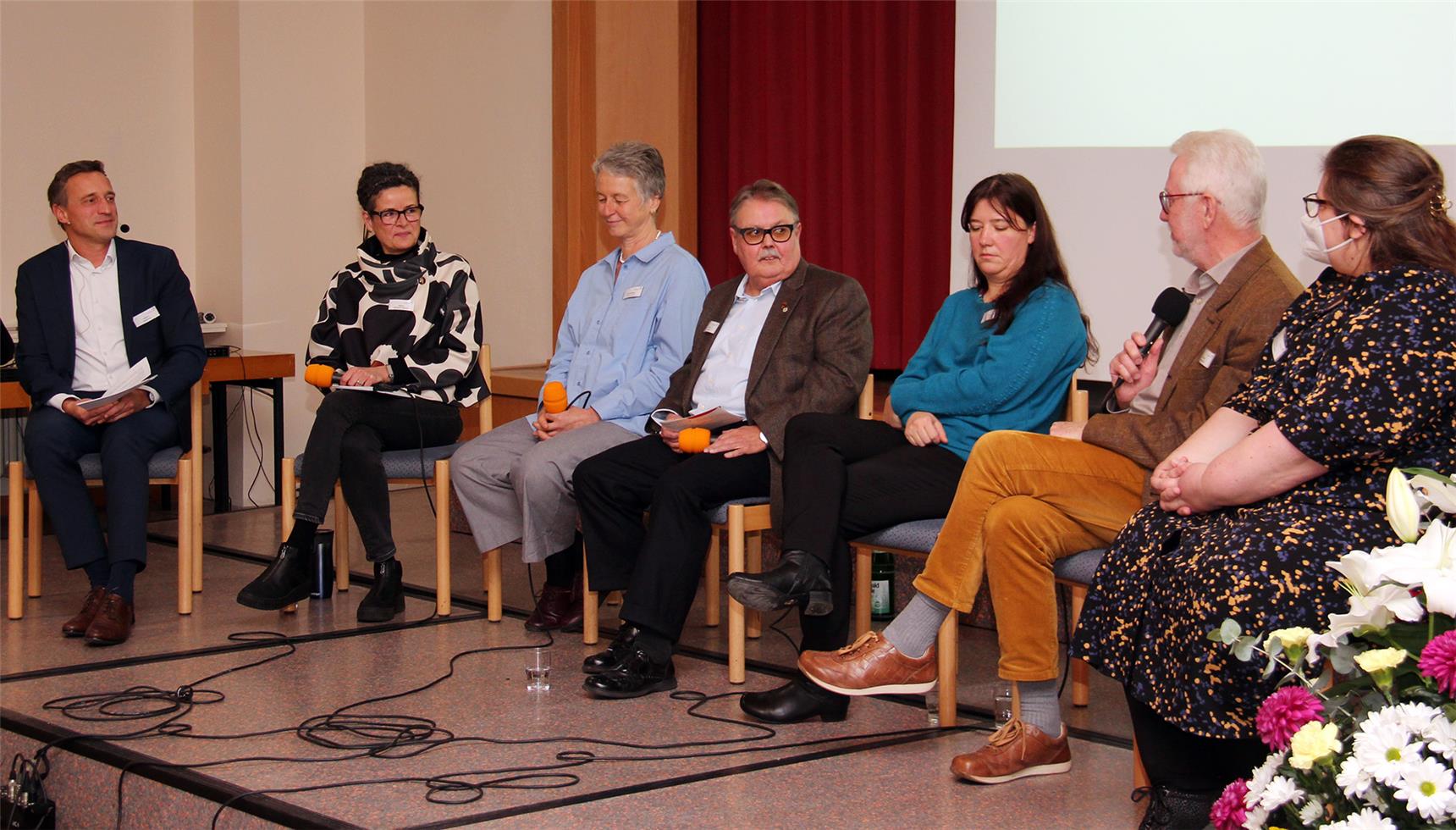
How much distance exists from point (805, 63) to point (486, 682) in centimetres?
282

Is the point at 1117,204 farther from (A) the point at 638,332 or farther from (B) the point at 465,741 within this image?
(B) the point at 465,741

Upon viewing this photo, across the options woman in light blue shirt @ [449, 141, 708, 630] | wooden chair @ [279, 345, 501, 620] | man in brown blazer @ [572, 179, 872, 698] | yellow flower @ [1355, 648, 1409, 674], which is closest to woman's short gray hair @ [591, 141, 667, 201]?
woman in light blue shirt @ [449, 141, 708, 630]

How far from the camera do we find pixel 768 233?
11.6 feet

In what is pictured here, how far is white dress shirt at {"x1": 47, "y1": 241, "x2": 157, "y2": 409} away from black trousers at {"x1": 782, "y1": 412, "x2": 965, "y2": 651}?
2.07m

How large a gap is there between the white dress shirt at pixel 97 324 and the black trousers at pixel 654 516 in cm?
150

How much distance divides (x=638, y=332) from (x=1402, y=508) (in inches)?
97.2

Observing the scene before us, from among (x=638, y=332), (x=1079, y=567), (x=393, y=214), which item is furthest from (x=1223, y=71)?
(x=393, y=214)

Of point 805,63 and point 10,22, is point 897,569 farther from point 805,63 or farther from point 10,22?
point 10,22

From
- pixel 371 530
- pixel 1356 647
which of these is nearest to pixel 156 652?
pixel 371 530

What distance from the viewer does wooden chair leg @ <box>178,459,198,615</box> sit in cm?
401

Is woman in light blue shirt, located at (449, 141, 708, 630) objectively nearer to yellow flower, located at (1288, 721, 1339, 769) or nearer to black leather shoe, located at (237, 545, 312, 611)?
black leather shoe, located at (237, 545, 312, 611)

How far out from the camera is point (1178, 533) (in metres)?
2.38

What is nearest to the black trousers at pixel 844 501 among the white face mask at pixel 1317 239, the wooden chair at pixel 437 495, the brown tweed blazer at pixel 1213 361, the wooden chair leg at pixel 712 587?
the brown tweed blazer at pixel 1213 361

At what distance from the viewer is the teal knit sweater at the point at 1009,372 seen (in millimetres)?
3143
